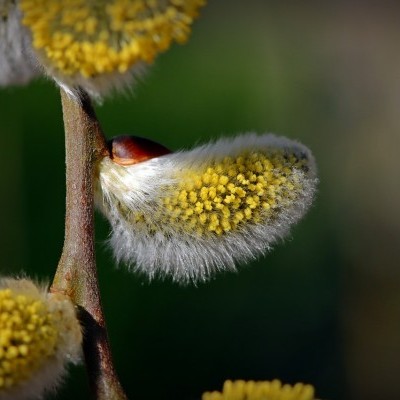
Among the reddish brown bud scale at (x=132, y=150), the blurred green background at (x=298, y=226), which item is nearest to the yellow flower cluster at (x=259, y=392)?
the reddish brown bud scale at (x=132, y=150)

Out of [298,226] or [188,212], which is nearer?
[188,212]

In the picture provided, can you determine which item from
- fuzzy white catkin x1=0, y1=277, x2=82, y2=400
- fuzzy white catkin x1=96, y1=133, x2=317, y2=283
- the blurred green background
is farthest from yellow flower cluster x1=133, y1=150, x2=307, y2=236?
the blurred green background

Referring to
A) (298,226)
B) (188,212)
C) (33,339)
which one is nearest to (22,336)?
(33,339)

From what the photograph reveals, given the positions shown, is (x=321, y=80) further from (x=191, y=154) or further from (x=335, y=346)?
(x=191, y=154)

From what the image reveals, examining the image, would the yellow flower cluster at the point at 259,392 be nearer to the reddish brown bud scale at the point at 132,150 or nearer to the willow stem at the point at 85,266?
the willow stem at the point at 85,266

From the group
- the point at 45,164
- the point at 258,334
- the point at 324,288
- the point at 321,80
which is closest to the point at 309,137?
the point at 321,80

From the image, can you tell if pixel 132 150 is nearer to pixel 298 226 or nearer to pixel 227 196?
pixel 227 196
